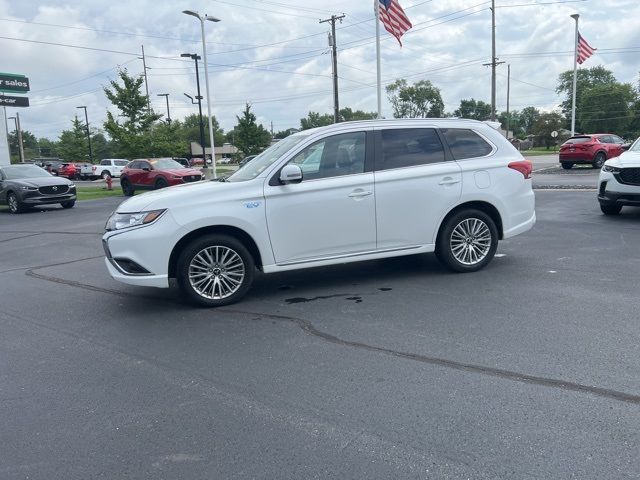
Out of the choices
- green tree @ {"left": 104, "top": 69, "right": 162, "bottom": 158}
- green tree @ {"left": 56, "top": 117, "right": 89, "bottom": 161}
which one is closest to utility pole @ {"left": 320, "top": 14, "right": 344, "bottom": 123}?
green tree @ {"left": 104, "top": 69, "right": 162, "bottom": 158}

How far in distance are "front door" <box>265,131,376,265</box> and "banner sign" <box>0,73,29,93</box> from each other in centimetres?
3419

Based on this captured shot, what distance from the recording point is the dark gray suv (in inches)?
725

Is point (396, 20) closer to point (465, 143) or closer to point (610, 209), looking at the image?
point (610, 209)

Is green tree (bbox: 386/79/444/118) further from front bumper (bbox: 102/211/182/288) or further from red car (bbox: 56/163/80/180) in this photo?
front bumper (bbox: 102/211/182/288)

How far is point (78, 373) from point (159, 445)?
1465 millimetres

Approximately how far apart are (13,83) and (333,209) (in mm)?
35767

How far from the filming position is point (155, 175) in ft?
75.4

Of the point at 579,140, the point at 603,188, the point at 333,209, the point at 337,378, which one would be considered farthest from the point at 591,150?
the point at 337,378

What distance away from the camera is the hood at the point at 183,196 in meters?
5.80

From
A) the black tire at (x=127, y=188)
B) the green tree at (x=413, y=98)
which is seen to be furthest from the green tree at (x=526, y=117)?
the black tire at (x=127, y=188)

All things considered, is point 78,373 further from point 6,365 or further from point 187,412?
point 187,412

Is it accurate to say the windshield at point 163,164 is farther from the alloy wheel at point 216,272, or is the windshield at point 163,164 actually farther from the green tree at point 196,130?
→ the green tree at point 196,130

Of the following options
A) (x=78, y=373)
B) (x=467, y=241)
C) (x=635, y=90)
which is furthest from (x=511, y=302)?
(x=635, y=90)

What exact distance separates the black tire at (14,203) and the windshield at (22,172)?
0.84 metres
